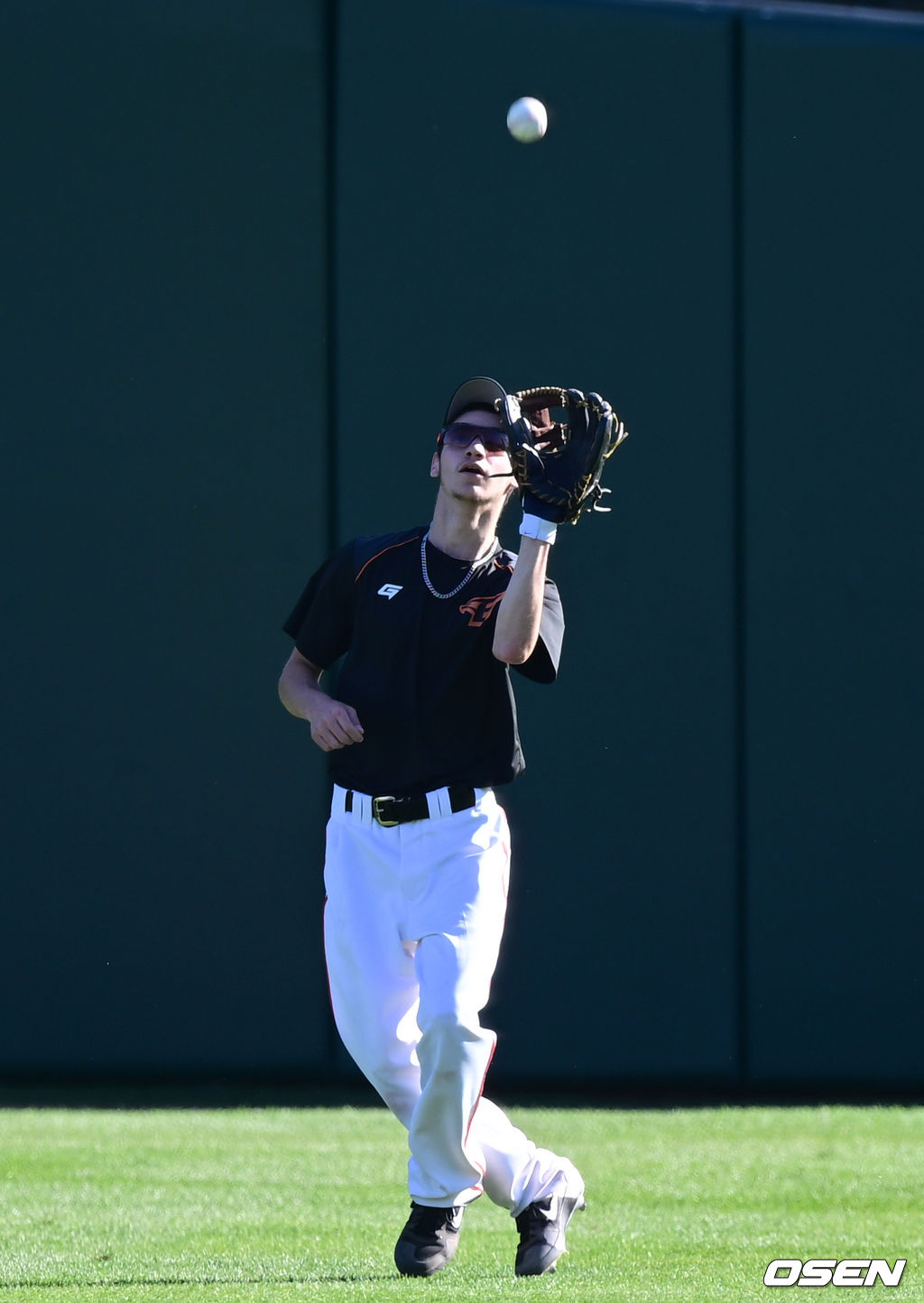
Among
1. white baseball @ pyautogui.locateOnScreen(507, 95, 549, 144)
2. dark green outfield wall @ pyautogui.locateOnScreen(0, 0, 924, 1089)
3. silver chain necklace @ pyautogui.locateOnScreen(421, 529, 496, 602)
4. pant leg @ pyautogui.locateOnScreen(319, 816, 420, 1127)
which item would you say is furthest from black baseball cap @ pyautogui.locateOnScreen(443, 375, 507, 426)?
dark green outfield wall @ pyautogui.locateOnScreen(0, 0, 924, 1089)

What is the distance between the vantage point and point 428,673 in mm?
4141

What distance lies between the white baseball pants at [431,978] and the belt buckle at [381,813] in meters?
0.01

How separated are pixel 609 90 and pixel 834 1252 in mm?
5318

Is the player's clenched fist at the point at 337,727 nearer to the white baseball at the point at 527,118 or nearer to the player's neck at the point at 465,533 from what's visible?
the player's neck at the point at 465,533

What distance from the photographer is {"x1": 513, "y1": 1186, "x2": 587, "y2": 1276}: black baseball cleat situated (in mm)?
3973

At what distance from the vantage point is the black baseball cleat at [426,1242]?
389cm

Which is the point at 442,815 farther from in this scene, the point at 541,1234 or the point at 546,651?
the point at 541,1234

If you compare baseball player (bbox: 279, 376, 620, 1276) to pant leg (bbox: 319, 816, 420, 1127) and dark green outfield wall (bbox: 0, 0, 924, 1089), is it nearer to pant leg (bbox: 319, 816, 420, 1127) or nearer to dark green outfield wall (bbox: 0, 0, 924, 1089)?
pant leg (bbox: 319, 816, 420, 1127)

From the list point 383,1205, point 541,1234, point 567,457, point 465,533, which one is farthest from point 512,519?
point 541,1234

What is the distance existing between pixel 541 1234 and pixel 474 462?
1768mm

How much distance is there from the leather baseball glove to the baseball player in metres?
0.01

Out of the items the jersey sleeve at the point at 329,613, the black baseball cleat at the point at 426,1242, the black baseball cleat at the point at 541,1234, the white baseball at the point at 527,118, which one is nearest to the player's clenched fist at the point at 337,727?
the jersey sleeve at the point at 329,613

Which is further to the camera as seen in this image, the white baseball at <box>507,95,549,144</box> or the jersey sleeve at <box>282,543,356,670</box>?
the white baseball at <box>507,95,549,144</box>

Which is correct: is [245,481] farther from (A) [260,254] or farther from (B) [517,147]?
(B) [517,147]
